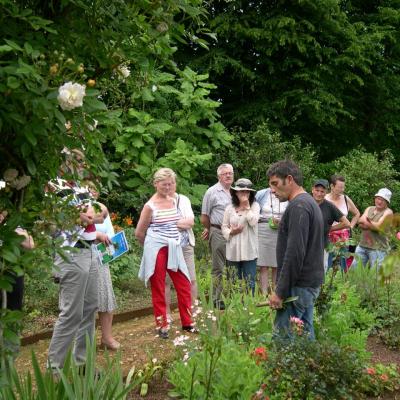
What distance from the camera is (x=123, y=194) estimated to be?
12.4m

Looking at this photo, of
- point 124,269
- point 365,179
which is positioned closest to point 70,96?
point 124,269

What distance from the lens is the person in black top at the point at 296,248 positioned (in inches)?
204

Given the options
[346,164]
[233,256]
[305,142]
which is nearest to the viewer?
[233,256]

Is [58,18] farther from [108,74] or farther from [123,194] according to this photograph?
[123,194]

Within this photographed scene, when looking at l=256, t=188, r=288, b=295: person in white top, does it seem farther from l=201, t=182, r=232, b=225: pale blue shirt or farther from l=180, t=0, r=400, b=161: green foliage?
l=180, t=0, r=400, b=161: green foliage

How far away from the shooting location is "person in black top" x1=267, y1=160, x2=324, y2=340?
17.0ft

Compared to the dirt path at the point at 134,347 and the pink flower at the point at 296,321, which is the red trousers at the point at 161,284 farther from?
the pink flower at the point at 296,321

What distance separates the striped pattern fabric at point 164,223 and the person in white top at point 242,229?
1.13m

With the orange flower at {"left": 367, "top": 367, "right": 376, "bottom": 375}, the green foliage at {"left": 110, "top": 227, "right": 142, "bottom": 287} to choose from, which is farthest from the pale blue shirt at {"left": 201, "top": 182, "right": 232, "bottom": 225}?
the orange flower at {"left": 367, "top": 367, "right": 376, "bottom": 375}

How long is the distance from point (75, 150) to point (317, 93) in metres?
16.1

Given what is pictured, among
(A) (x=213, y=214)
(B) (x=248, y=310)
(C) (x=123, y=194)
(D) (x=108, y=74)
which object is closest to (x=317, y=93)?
(C) (x=123, y=194)

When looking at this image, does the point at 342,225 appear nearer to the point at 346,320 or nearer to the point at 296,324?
the point at 346,320

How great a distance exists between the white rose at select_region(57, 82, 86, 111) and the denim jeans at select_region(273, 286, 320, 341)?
315cm

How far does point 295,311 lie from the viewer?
5.41 meters
